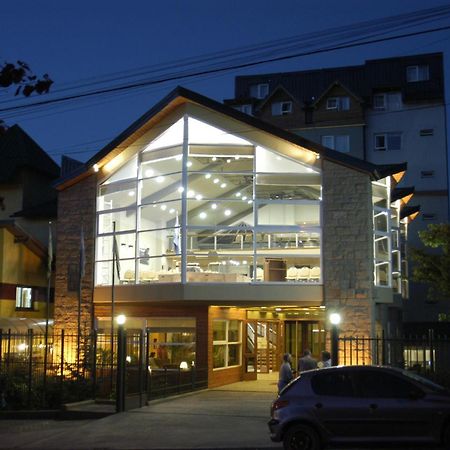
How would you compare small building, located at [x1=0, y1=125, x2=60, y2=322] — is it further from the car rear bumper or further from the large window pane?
the car rear bumper

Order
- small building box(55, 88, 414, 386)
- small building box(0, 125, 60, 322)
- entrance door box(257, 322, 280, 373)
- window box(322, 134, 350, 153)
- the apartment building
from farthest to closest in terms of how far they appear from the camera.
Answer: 1. window box(322, 134, 350, 153)
2. the apartment building
3. small building box(0, 125, 60, 322)
4. entrance door box(257, 322, 280, 373)
5. small building box(55, 88, 414, 386)

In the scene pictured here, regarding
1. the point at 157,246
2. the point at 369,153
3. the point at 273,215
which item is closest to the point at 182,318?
the point at 157,246

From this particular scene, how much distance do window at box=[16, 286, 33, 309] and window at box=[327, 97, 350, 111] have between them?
2413 centimetres

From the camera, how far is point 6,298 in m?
30.6

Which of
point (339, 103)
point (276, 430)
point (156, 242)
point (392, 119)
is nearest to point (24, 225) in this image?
point (156, 242)

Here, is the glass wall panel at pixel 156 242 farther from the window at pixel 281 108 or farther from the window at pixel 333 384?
the window at pixel 281 108

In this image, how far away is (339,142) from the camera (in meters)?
48.4

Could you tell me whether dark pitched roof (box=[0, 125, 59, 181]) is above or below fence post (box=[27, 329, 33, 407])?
above

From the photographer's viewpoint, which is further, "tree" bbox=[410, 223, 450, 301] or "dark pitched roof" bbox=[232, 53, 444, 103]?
"dark pitched roof" bbox=[232, 53, 444, 103]

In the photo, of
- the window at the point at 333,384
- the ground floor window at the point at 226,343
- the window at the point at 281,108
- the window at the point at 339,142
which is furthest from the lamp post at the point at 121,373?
the window at the point at 281,108

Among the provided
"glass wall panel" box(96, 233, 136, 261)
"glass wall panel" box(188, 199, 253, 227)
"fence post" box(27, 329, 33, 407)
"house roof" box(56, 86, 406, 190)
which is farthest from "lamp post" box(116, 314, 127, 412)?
"house roof" box(56, 86, 406, 190)

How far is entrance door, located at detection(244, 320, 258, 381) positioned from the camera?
28609mm

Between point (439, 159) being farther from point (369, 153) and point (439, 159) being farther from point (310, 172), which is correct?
point (310, 172)

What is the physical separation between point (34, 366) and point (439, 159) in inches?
1293
